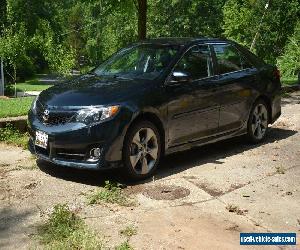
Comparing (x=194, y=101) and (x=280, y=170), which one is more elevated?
(x=194, y=101)

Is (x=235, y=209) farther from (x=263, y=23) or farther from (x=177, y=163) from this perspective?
(x=263, y=23)

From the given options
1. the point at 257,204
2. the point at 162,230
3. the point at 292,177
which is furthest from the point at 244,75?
the point at 162,230

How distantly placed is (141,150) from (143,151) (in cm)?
4

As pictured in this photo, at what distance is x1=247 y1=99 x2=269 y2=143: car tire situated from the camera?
8.02 m

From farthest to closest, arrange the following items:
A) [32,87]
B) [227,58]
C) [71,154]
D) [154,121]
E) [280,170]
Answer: [32,87]
[227,58]
[280,170]
[154,121]
[71,154]

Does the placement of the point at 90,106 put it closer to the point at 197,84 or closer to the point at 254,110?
the point at 197,84

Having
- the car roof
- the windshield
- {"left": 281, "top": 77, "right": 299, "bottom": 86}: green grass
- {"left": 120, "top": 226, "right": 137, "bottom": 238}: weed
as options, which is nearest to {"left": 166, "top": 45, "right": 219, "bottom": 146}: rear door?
the car roof

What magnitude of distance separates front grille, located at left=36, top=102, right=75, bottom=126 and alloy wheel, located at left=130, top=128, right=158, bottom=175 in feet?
2.64

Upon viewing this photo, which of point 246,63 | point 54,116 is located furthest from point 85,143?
point 246,63

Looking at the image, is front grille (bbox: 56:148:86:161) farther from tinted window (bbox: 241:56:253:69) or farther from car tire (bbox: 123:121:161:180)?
tinted window (bbox: 241:56:253:69)

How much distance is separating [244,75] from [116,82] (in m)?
2.31

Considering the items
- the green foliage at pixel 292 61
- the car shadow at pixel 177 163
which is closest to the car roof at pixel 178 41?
the car shadow at pixel 177 163

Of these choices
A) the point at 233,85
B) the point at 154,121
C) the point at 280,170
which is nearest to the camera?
the point at 154,121

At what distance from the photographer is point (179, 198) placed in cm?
561
